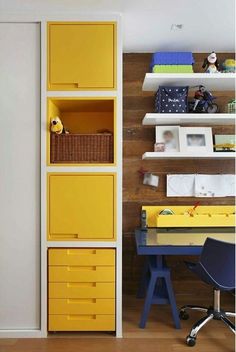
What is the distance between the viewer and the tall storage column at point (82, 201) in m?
2.35

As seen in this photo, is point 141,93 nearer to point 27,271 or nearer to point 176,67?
point 176,67

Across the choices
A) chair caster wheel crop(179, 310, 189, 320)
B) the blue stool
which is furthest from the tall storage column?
chair caster wheel crop(179, 310, 189, 320)

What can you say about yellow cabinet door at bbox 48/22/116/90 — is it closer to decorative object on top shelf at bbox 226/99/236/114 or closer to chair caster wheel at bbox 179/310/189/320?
decorative object on top shelf at bbox 226/99/236/114

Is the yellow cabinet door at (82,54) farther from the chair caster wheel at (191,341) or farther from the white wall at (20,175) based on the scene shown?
the chair caster wheel at (191,341)

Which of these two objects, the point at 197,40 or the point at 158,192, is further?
the point at 158,192

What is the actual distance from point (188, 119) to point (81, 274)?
1584mm

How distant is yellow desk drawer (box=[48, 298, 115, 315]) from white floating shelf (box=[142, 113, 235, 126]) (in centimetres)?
153

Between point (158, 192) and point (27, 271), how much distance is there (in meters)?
1.38

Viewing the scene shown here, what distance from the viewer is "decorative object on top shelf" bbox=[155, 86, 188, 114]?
2.82m

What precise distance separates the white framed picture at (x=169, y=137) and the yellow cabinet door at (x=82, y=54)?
83 centimetres

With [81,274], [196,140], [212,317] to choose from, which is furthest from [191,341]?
[196,140]

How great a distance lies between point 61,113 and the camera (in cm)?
287

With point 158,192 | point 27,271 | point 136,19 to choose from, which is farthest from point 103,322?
point 136,19

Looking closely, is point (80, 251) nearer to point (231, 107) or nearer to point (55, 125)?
point (55, 125)
